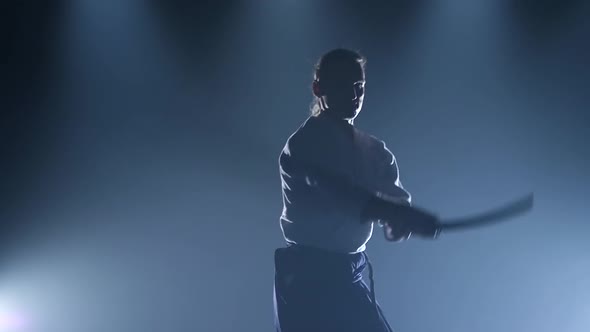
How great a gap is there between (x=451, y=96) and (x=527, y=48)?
0.46 metres

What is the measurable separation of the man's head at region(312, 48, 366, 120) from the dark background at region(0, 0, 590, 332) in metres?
1.49

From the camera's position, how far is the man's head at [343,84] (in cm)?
146

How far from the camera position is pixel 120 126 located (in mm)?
2889

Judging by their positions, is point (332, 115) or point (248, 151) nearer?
point (332, 115)

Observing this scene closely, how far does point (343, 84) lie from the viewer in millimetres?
1461

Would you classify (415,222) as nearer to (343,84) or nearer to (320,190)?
(320,190)

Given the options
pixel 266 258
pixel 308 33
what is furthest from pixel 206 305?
pixel 308 33

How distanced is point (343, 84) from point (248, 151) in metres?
1.54

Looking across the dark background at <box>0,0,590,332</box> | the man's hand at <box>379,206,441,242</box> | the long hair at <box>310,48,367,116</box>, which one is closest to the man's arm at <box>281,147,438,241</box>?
the man's hand at <box>379,206,441,242</box>

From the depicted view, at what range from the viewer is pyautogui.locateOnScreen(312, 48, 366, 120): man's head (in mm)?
1462

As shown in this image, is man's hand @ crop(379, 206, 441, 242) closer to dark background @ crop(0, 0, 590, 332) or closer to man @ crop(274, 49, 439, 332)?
man @ crop(274, 49, 439, 332)

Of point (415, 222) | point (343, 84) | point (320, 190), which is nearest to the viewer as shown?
point (415, 222)

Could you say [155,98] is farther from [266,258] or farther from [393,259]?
[393,259]

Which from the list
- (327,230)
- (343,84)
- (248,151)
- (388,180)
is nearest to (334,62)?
(343,84)
